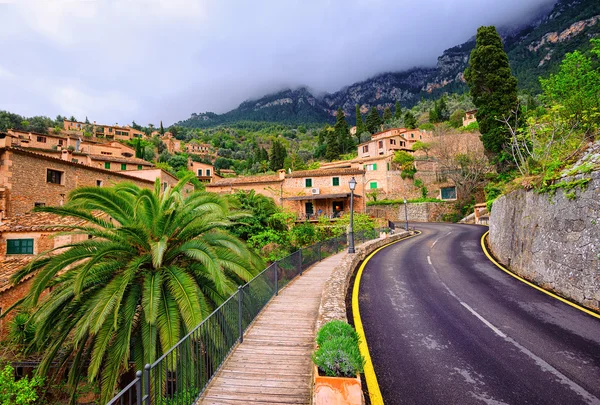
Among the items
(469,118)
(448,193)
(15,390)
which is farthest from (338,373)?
(469,118)

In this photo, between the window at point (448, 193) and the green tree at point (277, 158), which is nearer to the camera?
the window at point (448, 193)

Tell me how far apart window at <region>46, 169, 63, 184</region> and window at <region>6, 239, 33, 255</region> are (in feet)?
18.8

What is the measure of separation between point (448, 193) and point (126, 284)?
153ft

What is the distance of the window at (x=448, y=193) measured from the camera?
43800 millimetres

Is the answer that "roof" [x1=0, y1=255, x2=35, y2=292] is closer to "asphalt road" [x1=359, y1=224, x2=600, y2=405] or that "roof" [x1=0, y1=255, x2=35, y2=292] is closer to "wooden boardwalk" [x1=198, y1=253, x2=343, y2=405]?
"wooden boardwalk" [x1=198, y1=253, x2=343, y2=405]

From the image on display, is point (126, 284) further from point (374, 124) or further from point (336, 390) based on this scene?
point (374, 124)

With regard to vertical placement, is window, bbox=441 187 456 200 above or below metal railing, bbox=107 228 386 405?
above

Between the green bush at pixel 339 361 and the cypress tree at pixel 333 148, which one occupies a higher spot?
the cypress tree at pixel 333 148

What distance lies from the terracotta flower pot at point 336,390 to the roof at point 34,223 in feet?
56.4

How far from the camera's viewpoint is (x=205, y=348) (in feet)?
14.6

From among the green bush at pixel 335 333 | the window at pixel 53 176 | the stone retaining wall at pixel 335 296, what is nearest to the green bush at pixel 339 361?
the green bush at pixel 335 333

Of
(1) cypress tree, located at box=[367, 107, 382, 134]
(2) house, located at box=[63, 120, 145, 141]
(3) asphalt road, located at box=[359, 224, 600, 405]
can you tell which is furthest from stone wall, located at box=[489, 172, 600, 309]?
(2) house, located at box=[63, 120, 145, 141]

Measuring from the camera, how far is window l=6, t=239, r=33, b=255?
51.0 ft

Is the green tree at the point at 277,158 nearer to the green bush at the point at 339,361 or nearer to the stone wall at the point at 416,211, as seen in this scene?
the stone wall at the point at 416,211
